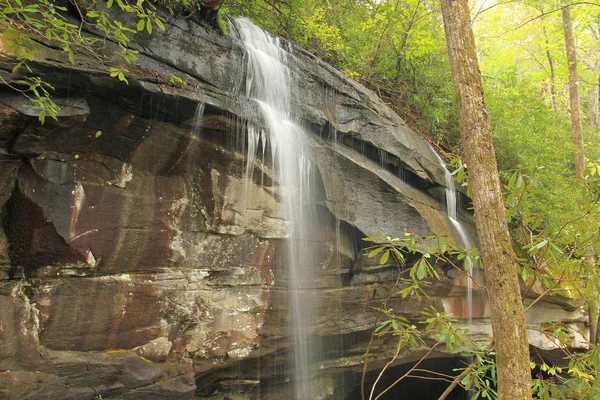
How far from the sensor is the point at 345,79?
8.09 metres

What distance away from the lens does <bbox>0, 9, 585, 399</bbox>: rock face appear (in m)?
5.22

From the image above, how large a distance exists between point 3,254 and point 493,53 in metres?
22.6

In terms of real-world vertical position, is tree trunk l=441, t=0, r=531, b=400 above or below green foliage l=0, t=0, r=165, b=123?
below

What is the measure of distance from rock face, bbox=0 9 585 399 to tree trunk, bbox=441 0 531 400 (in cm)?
317

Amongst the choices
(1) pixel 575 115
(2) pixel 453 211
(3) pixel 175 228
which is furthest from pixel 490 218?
(1) pixel 575 115

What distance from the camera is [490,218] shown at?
400 cm

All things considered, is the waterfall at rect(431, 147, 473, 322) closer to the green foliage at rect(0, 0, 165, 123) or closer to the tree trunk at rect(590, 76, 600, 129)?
the green foliage at rect(0, 0, 165, 123)

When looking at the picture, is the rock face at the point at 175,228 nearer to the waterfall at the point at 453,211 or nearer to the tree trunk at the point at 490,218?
the waterfall at the point at 453,211

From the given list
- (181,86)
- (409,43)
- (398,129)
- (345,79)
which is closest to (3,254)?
(181,86)

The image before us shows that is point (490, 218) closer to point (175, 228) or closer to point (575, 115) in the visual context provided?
point (175, 228)

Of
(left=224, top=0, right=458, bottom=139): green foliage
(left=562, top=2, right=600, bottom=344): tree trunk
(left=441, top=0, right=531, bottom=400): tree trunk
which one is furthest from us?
(left=562, top=2, right=600, bottom=344): tree trunk

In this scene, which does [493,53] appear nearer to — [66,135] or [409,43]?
[409,43]

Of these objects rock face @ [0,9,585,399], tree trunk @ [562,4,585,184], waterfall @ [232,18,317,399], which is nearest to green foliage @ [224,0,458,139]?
rock face @ [0,9,585,399]

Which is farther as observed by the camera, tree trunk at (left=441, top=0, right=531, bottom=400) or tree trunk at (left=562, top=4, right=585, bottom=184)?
tree trunk at (left=562, top=4, right=585, bottom=184)
